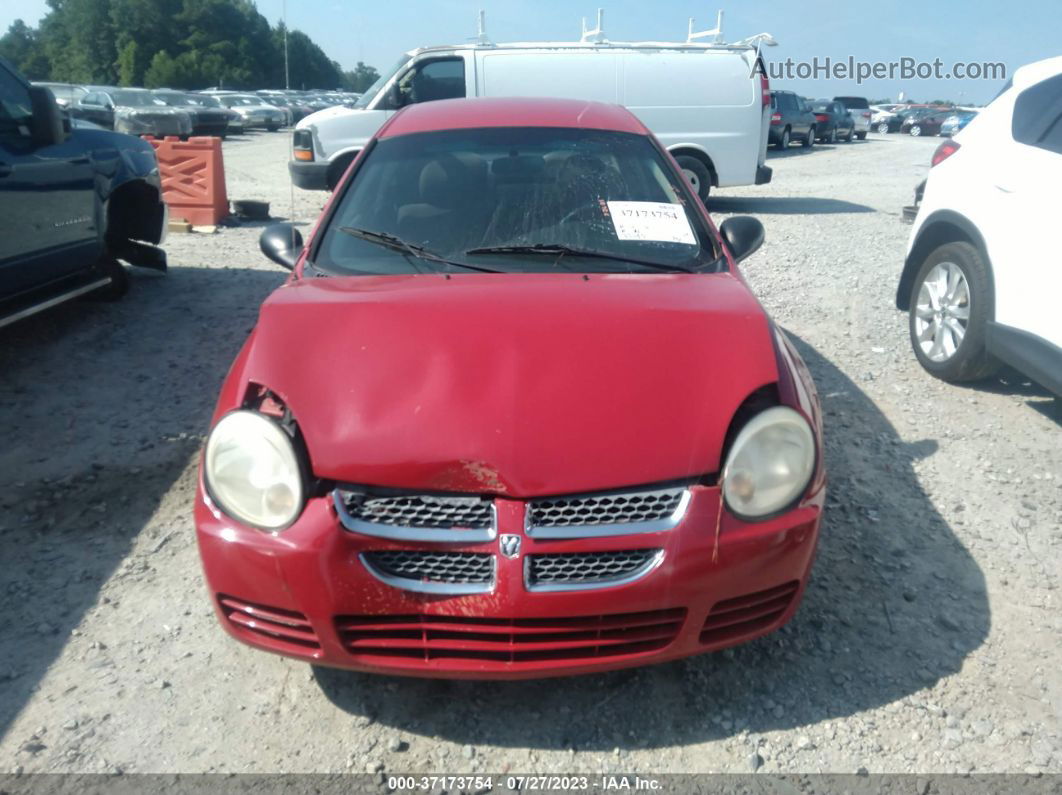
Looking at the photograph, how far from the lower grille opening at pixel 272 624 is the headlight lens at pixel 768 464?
1.15m

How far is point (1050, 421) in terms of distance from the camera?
15.1 feet

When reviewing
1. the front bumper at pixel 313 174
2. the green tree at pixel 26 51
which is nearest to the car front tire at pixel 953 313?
the front bumper at pixel 313 174

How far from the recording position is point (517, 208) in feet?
11.1

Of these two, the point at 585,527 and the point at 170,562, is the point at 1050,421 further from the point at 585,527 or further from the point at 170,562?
the point at 170,562

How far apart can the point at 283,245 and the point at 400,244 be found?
66cm

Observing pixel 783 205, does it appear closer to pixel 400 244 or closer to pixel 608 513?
pixel 400 244

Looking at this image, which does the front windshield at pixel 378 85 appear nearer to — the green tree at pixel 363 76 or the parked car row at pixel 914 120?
the green tree at pixel 363 76

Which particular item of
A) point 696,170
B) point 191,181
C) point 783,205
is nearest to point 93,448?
point 191,181

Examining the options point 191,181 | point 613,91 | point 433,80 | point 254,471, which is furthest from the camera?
point 613,91

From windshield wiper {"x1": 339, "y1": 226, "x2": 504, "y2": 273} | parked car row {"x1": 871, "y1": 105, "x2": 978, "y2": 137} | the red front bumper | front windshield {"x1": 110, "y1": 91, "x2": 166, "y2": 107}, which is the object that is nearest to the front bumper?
windshield wiper {"x1": 339, "y1": 226, "x2": 504, "y2": 273}

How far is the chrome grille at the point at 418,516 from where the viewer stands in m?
2.18

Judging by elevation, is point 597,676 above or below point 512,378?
below

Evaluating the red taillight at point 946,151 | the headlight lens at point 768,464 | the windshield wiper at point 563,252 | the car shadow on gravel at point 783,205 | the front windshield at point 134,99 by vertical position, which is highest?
the front windshield at point 134,99

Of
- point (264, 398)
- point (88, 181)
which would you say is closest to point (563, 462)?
point (264, 398)
